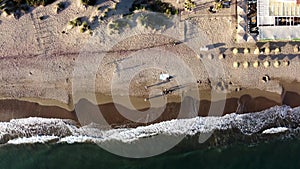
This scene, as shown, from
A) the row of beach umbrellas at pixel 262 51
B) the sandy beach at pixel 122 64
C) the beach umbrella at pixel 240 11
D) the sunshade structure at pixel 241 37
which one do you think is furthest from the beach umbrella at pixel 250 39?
the beach umbrella at pixel 240 11

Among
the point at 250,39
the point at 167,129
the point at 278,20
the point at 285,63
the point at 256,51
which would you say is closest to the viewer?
the point at 278,20

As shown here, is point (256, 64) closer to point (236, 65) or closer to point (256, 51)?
point (256, 51)

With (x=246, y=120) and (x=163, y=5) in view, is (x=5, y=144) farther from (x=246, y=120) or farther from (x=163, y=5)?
(x=246, y=120)

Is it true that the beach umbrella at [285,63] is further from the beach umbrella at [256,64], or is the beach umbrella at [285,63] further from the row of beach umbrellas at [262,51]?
the beach umbrella at [256,64]

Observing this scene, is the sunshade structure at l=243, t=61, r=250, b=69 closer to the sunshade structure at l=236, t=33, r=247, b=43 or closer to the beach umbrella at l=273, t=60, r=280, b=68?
the sunshade structure at l=236, t=33, r=247, b=43

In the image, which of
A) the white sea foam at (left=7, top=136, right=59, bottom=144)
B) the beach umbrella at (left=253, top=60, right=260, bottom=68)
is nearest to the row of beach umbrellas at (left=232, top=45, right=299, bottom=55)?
the beach umbrella at (left=253, top=60, right=260, bottom=68)

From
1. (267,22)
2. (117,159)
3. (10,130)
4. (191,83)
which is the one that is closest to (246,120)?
(191,83)

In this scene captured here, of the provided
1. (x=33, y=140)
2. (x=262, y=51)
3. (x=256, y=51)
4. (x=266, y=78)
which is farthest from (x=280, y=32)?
(x=33, y=140)
